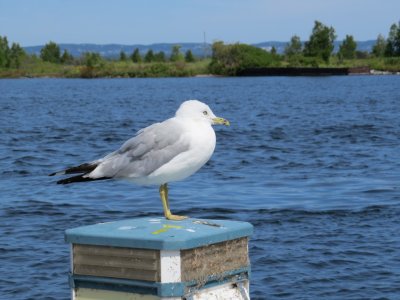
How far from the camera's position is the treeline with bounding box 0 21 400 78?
14825 cm

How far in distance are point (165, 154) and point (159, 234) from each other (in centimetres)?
120

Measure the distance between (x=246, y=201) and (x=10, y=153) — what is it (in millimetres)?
11083

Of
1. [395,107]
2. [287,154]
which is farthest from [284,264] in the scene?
[395,107]

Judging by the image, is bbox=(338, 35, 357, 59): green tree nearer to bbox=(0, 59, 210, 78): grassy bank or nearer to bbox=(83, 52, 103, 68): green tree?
bbox=(0, 59, 210, 78): grassy bank

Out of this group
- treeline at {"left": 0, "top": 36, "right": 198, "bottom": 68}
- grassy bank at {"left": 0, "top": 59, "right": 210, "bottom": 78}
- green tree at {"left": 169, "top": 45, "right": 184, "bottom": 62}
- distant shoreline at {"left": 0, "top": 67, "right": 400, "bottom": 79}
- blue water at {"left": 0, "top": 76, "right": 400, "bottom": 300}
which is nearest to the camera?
blue water at {"left": 0, "top": 76, "right": 400, "bottom": 300}

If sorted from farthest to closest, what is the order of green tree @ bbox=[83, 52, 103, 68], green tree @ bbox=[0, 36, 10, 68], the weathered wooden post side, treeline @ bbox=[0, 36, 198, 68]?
1. green tree @ bbox=[0, 36, 10, 68]
2. treeline @ bbox=[0, 36, 198, 68]
3. green tree @ bbox=[83, 52, 103, 68]
4. the weathered wooden post side

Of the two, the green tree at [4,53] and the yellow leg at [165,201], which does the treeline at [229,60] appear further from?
the yellow leg at [165,201]

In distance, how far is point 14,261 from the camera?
10.8 metres

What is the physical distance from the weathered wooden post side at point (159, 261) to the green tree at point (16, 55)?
172606 mm

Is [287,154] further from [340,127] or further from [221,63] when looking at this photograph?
[221,63]

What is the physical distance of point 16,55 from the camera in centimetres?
17625

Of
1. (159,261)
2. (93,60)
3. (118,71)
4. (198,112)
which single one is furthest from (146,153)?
(93,60)

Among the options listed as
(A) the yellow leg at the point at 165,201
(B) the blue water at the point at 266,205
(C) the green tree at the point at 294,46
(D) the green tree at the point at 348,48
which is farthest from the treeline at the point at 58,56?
(A) the yellow leg at the point at 165,201

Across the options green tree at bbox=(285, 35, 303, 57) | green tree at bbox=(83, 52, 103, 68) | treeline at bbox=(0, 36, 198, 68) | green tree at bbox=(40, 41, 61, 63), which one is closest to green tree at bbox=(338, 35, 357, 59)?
green tree at bbox=(285, 35, 303, 57)
